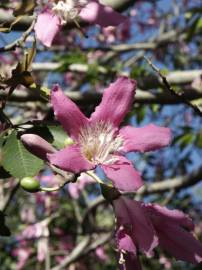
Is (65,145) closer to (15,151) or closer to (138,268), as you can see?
(15,151)

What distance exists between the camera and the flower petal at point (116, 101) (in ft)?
3.91

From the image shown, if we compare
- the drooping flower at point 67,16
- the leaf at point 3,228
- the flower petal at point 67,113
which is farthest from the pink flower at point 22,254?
the flower petal at point 67,113

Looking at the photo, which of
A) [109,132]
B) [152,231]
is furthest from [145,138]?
[152,231]

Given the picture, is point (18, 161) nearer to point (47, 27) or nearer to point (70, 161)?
point (70, 161)

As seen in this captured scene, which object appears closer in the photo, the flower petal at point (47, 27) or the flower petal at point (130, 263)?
the flower petal at point (130, 263)

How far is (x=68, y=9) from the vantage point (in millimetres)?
1472

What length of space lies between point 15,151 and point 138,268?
0.32 meters

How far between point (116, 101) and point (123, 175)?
0.63ft

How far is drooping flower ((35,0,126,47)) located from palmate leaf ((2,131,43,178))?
35cm

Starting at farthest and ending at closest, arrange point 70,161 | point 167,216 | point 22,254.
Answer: point 22,254
point 167,216
point 70,161

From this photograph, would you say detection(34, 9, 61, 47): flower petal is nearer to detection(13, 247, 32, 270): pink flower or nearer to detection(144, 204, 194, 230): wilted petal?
detection(144, 204, 194, 230): wilted petal

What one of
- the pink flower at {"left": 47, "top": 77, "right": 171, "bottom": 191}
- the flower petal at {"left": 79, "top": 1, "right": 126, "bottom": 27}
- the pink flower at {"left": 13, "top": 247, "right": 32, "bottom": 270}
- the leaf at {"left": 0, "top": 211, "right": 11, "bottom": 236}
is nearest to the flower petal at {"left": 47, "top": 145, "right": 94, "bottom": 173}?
the pink flower at {"left": 47, "top": 77, "right": 171, "bottom": 191}

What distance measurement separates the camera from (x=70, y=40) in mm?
5527

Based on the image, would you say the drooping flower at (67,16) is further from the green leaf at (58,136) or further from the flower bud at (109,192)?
the flower bud at (109,192)
